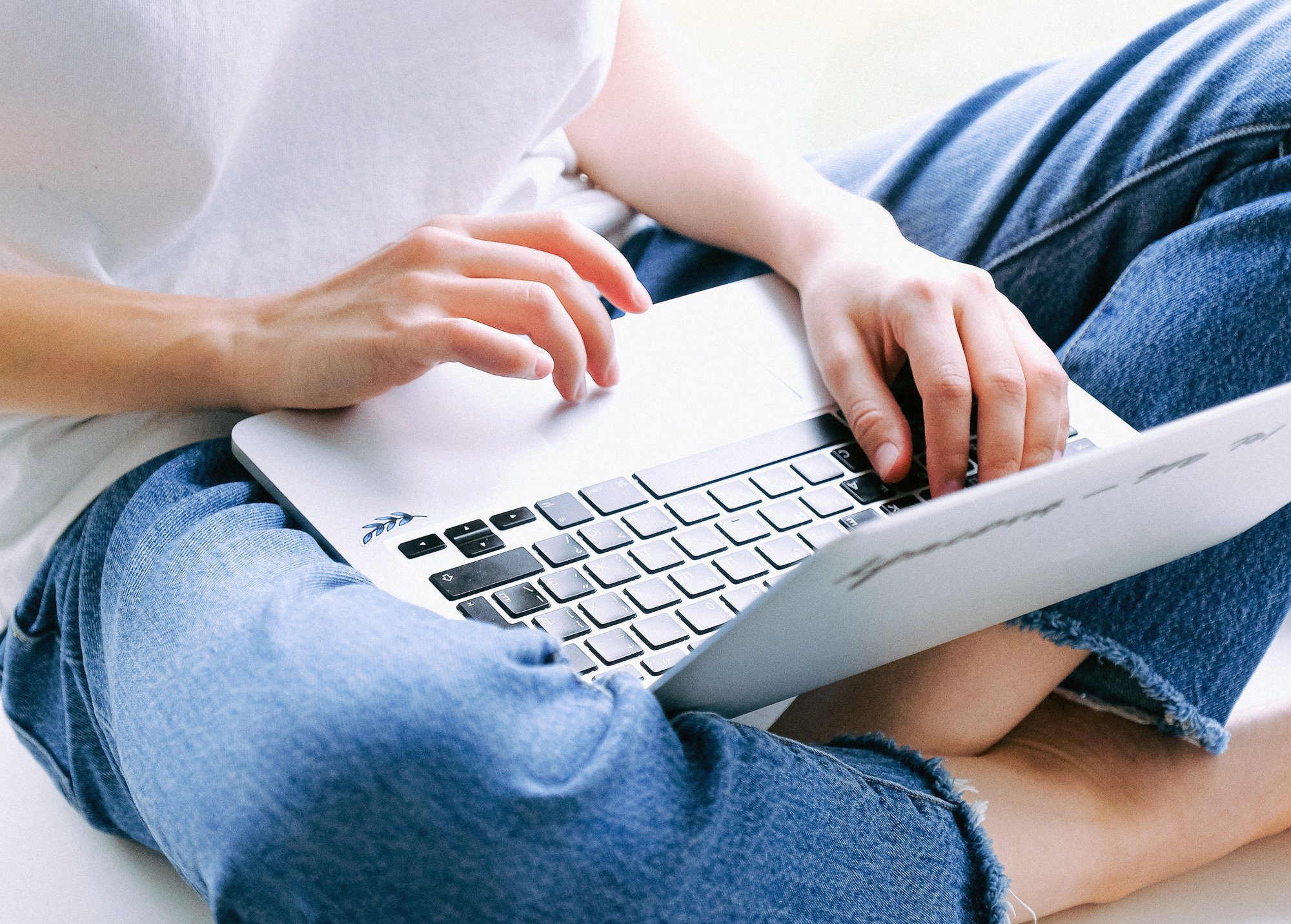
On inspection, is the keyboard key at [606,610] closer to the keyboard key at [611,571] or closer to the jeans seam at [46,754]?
the keyboard key at [611,571]

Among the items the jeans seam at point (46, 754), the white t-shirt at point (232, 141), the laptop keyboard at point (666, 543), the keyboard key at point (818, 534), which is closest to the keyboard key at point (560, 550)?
the laptop keyboard at point (666, 543)

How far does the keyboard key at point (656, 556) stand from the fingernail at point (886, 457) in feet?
0.38

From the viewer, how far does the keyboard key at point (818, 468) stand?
0.60 metres

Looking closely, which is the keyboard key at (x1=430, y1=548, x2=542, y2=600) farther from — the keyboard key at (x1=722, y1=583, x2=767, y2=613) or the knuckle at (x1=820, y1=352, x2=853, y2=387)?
the knuckle at (x1=820, y1=352, x2=853, y2=387)

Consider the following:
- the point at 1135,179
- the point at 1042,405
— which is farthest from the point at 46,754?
the point at 1135,179

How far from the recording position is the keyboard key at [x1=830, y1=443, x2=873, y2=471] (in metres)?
0.61

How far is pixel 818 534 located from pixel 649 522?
0.08 m

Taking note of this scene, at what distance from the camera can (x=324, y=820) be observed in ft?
1.37

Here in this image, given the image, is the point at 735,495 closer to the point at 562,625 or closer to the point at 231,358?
the point at 562,625

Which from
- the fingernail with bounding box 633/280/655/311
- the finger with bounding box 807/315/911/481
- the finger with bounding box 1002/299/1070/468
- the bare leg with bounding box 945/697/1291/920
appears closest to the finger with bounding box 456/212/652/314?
the fingernail with bounding box 633/280/655/311

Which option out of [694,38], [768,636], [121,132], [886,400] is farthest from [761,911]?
[694,38]

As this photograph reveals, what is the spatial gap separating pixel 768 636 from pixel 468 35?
466 mm

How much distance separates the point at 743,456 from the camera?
23.7 inches

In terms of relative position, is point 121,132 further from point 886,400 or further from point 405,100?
point 886,400
